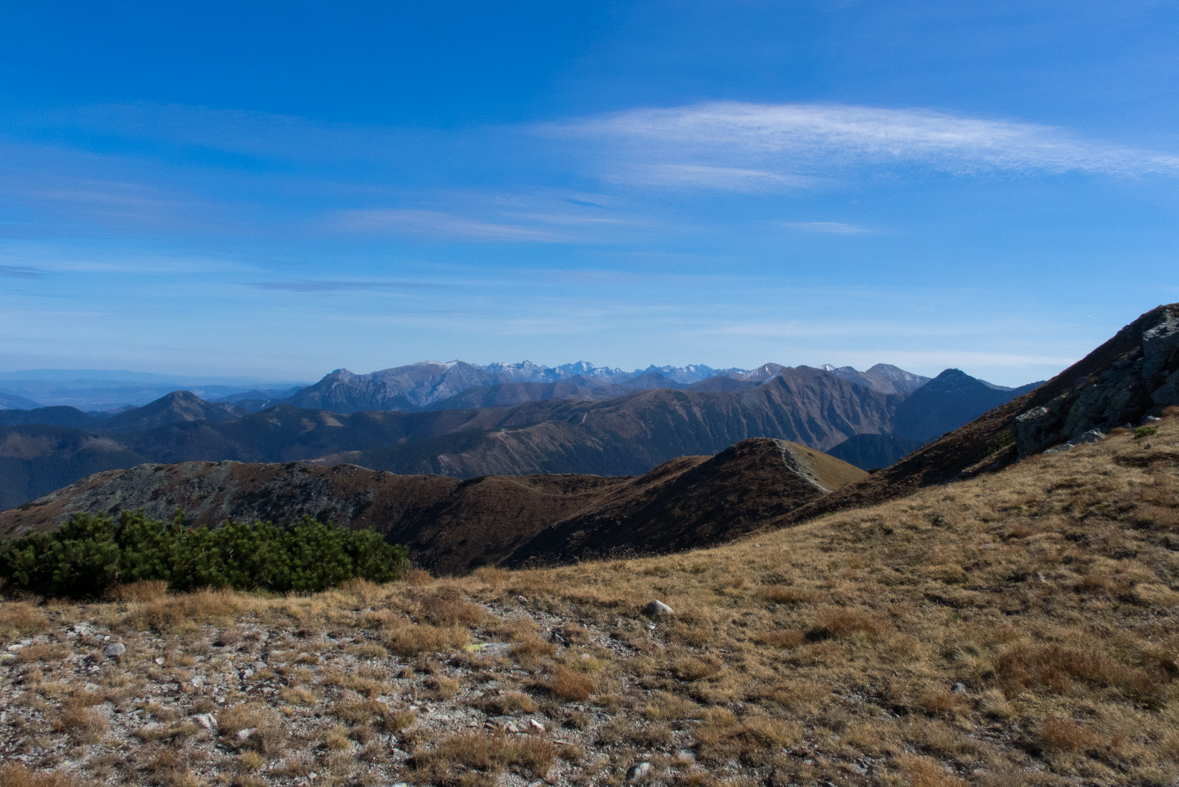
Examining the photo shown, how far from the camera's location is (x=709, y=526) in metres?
62.8

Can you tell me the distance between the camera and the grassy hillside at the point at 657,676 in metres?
8.52

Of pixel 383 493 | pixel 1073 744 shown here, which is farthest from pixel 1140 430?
pixel 383 493

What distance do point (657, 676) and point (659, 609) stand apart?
12.4ft

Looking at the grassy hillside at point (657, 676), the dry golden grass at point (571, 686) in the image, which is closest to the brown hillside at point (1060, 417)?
the grassy hillside at point (657, 676)

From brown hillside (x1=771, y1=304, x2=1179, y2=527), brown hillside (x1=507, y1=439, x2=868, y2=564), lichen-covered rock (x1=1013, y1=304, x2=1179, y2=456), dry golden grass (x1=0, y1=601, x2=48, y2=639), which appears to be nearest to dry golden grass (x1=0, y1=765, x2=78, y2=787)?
dry golden grass (x1=0, y1=601, x2=48, y2=639)

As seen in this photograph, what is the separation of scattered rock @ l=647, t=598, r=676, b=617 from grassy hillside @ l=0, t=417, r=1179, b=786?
1.33 feet

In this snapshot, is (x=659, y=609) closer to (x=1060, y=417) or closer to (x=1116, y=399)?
(x=1116, y=399)

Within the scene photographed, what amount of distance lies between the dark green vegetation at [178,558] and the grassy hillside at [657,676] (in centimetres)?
123

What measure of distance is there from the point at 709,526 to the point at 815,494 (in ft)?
39.3

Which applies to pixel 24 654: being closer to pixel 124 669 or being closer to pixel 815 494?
pixel 124 669

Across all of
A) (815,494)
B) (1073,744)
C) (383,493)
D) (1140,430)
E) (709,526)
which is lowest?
(383,493)

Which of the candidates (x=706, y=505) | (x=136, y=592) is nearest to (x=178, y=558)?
(x=136, y=592)

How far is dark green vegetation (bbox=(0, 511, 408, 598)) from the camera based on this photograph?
14.8 metres

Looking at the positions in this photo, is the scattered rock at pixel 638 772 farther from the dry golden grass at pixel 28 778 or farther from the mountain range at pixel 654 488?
the mountain range at pixel 654 488
